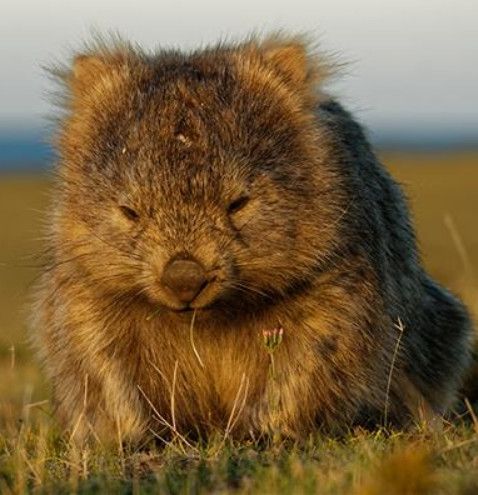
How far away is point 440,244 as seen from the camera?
3700 centimetres

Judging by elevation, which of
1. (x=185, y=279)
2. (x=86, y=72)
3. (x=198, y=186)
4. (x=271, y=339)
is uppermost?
(x=86, y=72)

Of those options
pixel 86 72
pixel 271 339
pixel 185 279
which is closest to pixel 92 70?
pixel 86 72

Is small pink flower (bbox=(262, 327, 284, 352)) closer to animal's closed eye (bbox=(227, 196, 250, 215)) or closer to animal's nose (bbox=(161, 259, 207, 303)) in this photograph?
animal's nose (bbox=(161, 259, 207, 303))

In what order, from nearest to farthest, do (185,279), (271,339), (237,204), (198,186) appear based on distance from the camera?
(185,279)
(271,339)
(198,186)
(237,204)

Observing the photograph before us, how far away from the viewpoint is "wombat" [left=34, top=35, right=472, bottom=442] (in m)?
7.55

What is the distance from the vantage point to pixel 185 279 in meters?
7.08

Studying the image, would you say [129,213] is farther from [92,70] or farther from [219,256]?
[92,70]

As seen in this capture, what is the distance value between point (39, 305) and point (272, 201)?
229cm

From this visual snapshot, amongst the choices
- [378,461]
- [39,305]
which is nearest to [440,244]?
[39,305]

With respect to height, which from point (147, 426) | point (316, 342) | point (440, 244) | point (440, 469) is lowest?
point (440, 244)

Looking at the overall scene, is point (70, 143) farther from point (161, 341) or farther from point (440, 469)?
point (440, 469)

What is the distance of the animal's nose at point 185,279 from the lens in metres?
7.08

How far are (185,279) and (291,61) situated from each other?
2.19 m

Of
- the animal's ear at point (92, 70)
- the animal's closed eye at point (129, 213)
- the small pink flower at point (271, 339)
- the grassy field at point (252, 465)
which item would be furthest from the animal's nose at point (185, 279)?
the animal's ear at point (92, 70)
